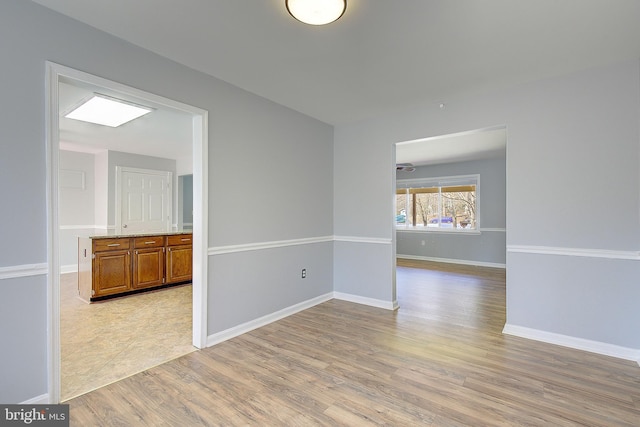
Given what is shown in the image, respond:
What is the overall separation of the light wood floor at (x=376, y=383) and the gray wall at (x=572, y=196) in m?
0.37

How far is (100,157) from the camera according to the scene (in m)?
6.17

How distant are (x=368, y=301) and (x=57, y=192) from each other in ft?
11.3

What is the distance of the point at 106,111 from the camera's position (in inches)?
137

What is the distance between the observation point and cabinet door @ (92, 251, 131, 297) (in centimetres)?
403

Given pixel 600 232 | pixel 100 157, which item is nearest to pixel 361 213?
pixel 600 232

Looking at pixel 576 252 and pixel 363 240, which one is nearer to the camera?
pixel 576 252

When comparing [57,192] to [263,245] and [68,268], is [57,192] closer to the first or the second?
[263,245]

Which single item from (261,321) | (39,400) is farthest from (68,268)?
(39,400)

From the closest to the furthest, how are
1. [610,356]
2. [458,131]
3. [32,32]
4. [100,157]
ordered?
[32,32]
[610,356]
[458,131]
[100,157]

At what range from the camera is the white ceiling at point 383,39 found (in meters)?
1.86

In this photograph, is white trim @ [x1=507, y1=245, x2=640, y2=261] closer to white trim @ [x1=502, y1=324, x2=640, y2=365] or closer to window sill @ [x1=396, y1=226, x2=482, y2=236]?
white trim @ [x1=502, y1=324, x2=640, y2=365]

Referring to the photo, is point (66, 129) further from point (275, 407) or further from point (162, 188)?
point (275, 407)

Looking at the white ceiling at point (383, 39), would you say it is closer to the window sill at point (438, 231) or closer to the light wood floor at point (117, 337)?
the light wood floor at point (117, 337)

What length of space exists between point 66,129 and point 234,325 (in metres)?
4.04
